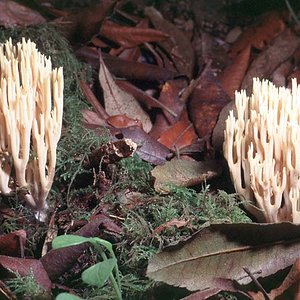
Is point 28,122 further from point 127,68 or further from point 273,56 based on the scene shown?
point 273,56

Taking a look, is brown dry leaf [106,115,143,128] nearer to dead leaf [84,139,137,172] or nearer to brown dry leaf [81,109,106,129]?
brown dry leaf [81,109,106,129]

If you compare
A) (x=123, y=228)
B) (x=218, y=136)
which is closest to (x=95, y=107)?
(x=218, y=136)

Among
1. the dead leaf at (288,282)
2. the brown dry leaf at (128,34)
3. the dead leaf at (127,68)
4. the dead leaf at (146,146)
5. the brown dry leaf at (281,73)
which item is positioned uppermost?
the brown dry leaf at (128,34)

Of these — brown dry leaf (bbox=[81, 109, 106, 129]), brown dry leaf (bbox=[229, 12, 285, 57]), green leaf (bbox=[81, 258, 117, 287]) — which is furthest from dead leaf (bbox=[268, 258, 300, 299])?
brown dry leaf (bbox=[229, 12, 285, 57])

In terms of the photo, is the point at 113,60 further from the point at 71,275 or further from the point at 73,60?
the point at 71,275

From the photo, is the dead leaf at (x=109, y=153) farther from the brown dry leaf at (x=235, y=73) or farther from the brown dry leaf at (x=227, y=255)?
the brown dry leaf at (x=235, y=73)

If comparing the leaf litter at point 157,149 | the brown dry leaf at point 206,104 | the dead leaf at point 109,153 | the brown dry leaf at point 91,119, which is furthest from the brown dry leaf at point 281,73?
the dead leaf at point 109,153
